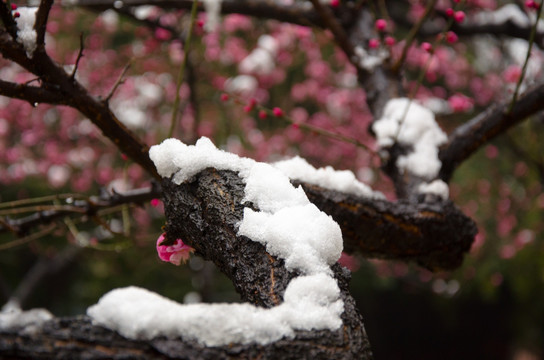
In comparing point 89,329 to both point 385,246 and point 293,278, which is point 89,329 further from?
point 385,246

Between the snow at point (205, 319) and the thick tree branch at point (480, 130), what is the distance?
1.34 metres

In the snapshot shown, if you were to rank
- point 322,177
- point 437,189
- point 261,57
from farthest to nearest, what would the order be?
point 261,57 → point 437,189 → point 322,177

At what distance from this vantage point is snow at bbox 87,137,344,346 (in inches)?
28.7

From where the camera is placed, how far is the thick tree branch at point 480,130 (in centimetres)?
183

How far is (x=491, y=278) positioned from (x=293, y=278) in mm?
4079

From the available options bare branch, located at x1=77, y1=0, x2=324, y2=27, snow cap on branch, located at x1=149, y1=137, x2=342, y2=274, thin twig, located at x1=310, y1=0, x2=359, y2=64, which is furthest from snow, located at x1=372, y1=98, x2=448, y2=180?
snow cap on branch, located at x1=149, y1=137, x2=342, y2=274

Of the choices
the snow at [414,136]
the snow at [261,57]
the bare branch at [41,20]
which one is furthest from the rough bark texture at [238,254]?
the snow at [261,57]

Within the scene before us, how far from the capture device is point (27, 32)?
1.25 meters

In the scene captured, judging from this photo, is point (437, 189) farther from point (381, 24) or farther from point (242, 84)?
point (242, 84)

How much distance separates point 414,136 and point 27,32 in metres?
1.54

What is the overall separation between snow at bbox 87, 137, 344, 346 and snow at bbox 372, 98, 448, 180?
1.03 m

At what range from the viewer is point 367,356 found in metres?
0.81

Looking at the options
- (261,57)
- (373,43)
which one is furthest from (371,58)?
(261,57)

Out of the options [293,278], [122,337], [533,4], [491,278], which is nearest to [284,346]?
[293,278]
